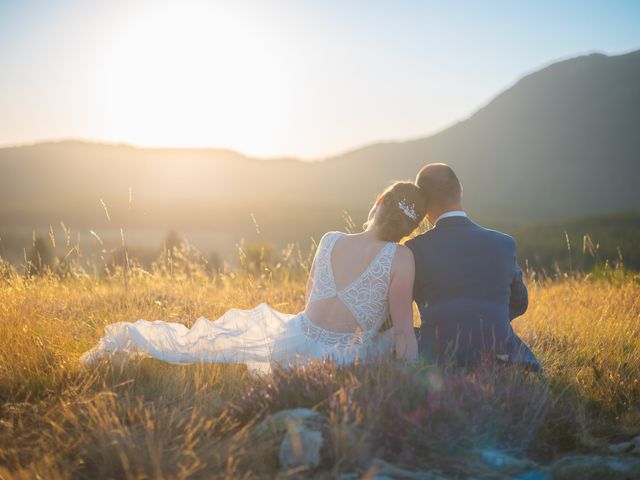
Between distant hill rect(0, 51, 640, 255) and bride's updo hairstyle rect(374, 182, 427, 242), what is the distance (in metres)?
72.4

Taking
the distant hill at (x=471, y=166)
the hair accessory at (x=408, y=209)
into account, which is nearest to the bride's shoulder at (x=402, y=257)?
the hair accessory at (x=408, y=209)

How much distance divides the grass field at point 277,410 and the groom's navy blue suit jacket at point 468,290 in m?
0.26

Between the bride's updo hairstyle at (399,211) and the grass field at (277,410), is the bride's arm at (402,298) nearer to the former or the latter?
the bride's updo hairstyle at (399,211)

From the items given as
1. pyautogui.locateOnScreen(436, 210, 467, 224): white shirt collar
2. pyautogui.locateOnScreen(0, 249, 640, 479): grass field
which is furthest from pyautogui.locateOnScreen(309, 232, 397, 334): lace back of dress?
pyautogui.locateOnScreen(0, 249, 640, 479): grass field

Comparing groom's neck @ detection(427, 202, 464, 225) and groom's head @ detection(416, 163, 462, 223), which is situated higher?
groom's head @ detection(416, 163, 462, 223)

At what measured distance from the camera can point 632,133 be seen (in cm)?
9638

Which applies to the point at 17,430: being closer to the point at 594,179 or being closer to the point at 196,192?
the point at 196,192

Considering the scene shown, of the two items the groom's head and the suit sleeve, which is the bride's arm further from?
the suit sleeve

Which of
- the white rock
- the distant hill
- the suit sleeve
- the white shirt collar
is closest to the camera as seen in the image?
the white rock

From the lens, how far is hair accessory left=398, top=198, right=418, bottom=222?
154 inches

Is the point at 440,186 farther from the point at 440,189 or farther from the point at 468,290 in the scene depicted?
the point at 468,290

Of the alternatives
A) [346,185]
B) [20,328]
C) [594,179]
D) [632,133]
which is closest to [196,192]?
[346,185]

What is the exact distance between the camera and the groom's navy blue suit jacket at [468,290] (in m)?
3.86

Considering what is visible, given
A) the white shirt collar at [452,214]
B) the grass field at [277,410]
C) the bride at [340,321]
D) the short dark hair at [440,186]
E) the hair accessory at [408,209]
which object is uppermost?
the short dark hair at [440,186]
